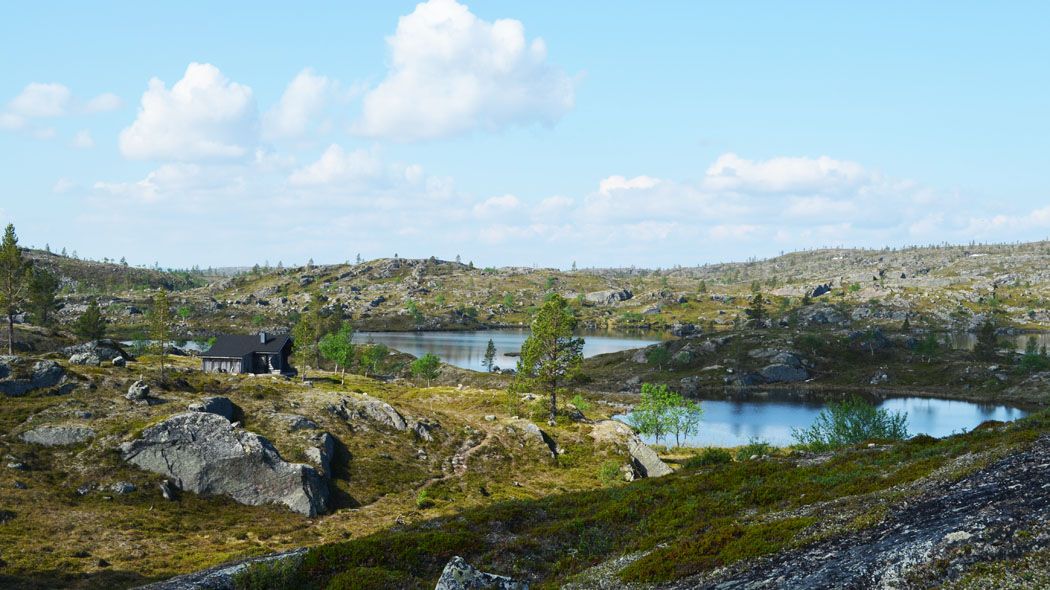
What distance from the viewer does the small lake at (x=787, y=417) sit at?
125 metres

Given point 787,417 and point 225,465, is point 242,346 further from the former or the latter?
point 787,417

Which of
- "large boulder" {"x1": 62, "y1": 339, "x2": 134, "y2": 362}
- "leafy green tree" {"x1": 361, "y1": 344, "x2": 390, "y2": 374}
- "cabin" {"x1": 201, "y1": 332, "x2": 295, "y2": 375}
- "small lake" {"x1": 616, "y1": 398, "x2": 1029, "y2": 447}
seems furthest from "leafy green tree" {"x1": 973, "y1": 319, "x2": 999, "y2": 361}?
"large boulder" {"x1": 62, "y1": 339, "x2": 134, "y2": 362}

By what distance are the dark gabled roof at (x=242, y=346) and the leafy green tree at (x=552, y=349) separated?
58.0 meters

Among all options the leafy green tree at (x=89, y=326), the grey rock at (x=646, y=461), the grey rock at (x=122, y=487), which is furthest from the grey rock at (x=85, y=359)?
the grey rock at (x=646, y=461)

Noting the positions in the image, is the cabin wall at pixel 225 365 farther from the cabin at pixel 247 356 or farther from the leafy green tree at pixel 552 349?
the leafy green tree at pixel 552 349

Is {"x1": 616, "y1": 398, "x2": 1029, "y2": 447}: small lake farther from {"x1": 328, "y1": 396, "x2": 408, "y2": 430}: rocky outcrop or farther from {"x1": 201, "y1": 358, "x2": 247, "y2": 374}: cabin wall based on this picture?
{"x1": 201, "y1": 358, "x2": 247, "y2": 374}: cabin wall

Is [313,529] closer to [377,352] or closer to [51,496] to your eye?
[51,496]

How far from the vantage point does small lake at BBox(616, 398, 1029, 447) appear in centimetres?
12519

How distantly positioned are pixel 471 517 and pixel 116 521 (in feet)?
109

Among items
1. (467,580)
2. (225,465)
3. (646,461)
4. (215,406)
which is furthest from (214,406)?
(467,580)

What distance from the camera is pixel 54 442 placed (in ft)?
194

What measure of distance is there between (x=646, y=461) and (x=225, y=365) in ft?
286

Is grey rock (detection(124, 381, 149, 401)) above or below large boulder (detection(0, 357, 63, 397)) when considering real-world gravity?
below

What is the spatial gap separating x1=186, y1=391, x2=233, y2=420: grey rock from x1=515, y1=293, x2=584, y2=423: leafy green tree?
136 feet
